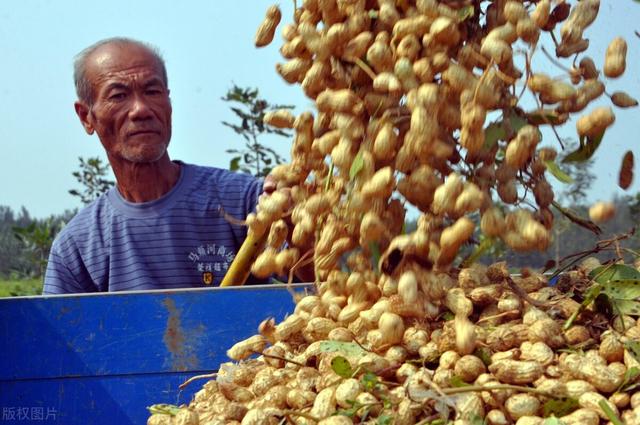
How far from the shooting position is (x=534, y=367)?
1699 millimetres

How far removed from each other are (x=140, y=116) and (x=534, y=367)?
8.81 feet

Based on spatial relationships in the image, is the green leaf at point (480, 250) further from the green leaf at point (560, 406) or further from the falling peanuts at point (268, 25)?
the falling peanuts at point (268, 25)

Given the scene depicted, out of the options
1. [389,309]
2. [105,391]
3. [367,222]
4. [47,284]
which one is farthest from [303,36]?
[47,284]

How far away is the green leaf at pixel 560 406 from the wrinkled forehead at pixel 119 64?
286cm

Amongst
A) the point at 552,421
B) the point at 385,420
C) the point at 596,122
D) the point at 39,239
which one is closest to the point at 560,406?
the point at 552,421

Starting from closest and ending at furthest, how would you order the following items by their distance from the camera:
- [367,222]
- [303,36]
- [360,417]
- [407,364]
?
[360,417] → [407,364] → [367,222] → [303,36]

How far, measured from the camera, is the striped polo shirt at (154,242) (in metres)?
3.77

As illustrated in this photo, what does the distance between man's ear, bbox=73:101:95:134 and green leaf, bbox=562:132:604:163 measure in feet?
8.73

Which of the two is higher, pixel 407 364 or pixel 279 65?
pixel 279 65

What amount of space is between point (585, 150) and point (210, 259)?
2080 millimetres

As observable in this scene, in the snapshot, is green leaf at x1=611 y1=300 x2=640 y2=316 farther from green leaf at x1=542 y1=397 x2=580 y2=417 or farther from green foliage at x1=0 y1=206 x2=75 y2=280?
green foliage at x1=0 y1=206 x2=75 y2=280

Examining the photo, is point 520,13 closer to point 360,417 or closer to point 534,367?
point 534,367

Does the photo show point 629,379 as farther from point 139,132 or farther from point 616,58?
point 139,132

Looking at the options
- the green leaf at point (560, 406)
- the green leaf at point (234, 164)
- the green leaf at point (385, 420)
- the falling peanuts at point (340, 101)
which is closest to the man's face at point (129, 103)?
the green leaf at point (234, 164)
